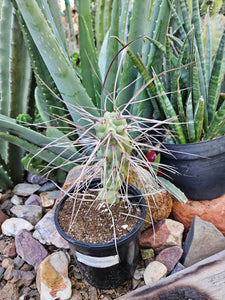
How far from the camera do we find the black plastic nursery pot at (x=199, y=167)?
89 cm

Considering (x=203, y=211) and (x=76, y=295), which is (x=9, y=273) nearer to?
(x=76, y=295)

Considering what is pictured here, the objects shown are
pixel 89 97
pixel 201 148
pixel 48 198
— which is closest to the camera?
pixel 201 148

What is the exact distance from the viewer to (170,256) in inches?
33.9

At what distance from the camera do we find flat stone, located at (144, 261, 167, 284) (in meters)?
0.81

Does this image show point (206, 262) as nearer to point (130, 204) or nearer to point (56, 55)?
point (130, 204)

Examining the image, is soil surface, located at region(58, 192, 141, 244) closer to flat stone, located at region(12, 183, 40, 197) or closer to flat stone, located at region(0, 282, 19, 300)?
flat stone, located at region(0, 282, 19, 300)

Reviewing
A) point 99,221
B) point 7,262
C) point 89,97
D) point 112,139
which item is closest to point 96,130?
point 112,139

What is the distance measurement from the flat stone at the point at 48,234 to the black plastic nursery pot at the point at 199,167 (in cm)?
43

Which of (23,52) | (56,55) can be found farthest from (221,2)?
(56,55)

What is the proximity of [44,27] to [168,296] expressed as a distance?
790mm

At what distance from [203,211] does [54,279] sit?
54 cm

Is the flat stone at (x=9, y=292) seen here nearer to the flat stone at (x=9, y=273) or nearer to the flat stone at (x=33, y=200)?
the flat stone at (x=9, y=273)

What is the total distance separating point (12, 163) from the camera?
1241mm

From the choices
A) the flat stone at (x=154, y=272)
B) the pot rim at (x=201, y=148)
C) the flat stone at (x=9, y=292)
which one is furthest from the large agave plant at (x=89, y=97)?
the flat stone at (x=9, y=292)
